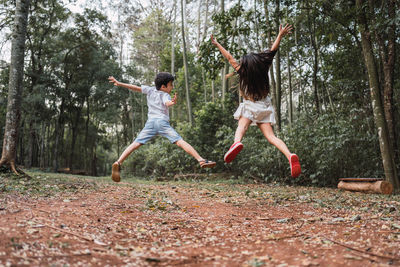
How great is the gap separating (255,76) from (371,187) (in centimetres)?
472

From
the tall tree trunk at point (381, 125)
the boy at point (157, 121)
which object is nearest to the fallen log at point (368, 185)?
the tall tree trunk at point (381, 125)

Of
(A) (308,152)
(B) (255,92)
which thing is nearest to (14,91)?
(B) (255,92)

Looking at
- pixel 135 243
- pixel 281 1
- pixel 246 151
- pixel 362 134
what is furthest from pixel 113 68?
pixel 135 243

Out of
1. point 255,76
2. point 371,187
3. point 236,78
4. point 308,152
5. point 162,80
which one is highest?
point 236,78

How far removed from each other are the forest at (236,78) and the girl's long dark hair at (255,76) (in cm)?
297

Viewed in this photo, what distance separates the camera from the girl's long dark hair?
13.5 feet

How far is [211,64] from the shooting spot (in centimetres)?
730

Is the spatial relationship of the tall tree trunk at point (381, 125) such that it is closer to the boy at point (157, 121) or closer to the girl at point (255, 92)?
the girl at point (255, 92)

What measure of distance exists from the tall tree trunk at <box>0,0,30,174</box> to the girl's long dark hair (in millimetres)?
5200

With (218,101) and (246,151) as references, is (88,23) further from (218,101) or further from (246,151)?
(246,151)

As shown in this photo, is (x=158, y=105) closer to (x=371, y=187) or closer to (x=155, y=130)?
(x=155, y=130)

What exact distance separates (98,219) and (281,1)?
25.2ft

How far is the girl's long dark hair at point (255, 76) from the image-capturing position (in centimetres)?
413

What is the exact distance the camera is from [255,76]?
162 inches
